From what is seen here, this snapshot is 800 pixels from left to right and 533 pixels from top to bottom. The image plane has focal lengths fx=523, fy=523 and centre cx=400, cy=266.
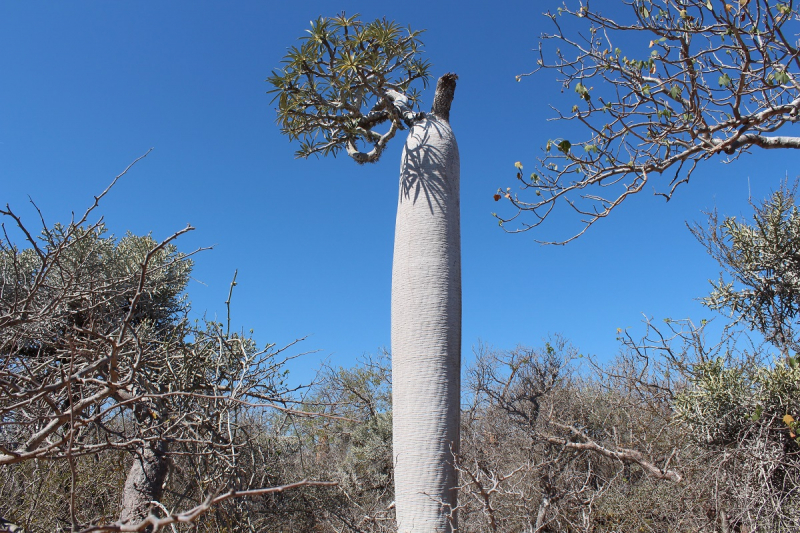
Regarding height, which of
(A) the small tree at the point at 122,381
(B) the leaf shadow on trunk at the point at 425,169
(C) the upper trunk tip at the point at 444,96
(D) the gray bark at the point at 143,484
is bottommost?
(D) the gray bark at the point at 143,484

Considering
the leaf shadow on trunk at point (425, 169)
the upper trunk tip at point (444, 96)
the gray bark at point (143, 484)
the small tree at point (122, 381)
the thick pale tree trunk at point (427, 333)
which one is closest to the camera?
the small tree at point (122, 381)

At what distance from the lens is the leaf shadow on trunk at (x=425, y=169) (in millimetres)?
3320

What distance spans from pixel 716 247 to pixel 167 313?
248 inches

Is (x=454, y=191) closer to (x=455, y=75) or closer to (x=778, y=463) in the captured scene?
(x=455, y=75)

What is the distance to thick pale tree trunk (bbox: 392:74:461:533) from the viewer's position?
2.79m

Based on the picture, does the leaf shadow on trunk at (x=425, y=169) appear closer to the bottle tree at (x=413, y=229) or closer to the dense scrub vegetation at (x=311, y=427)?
the bottle tree at (x=413, y=229)

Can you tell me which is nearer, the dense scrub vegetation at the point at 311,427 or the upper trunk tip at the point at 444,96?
the dense scrub vegetation at the point at 311,427

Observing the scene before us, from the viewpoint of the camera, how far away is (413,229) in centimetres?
325

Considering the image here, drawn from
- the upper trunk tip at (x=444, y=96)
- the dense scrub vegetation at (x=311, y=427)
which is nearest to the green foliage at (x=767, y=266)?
the dense scrub vegetation at (x=311, y=427)

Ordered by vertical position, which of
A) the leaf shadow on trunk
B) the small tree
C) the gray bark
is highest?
the leaf shadow on trunk

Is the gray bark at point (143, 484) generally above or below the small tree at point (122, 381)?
below

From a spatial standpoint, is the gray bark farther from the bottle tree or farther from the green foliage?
the green foliage

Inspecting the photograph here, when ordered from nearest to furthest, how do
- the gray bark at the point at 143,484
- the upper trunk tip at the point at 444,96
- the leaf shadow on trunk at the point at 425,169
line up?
the leaf shadow on trunk at the point at 425,169
the gray bark at the point at 143,484
the upper trunk tip at the point at 444,96

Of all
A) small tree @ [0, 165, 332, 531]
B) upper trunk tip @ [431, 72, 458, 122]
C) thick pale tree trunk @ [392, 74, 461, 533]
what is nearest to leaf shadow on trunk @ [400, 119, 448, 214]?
thick pale tree trunk @ [392, 74, 461, 533]
